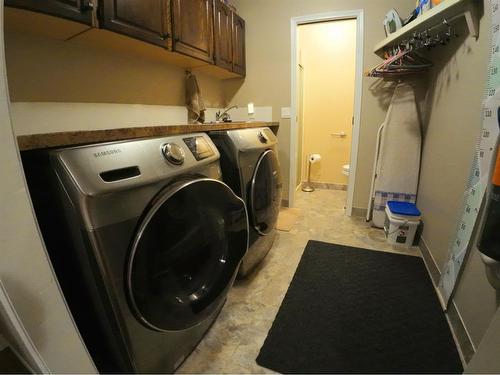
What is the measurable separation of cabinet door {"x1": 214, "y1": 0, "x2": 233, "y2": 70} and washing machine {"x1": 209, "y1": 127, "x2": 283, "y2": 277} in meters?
0.97

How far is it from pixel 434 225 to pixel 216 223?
151 cm

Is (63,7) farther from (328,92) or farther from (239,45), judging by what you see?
(328,92)

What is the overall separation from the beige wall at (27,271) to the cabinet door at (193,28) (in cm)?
135

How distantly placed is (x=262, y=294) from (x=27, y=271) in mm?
1127

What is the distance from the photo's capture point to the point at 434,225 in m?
1.55

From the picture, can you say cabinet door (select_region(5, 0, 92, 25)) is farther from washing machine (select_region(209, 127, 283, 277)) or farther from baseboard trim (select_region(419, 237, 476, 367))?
baseboard trim (select_region(419, 237, 476, 367))

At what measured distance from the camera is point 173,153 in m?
0.76

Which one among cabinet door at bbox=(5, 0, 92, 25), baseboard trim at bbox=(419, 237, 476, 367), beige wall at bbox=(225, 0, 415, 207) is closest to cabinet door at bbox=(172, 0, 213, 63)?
cabinet door at bbox=(5, 0, 92, 25)

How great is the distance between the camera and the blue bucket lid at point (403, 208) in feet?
5.82

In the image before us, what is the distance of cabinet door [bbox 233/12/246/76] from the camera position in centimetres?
226

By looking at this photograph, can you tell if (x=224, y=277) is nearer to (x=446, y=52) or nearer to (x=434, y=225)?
(x=434, y=225)

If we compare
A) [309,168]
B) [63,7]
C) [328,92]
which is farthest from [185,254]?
[328,92]

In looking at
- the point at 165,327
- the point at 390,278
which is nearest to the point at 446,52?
the point at 390,278

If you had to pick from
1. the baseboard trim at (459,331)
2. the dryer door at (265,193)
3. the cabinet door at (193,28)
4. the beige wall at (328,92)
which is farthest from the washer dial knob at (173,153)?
the beige wall at (328,92)
